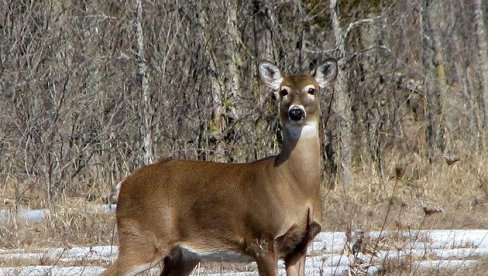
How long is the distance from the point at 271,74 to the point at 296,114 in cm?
81

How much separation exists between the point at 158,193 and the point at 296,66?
20.1 ft

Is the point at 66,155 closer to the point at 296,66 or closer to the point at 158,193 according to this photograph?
the point at 296,66

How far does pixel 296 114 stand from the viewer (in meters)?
7.37

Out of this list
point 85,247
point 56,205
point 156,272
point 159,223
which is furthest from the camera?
point 56,205

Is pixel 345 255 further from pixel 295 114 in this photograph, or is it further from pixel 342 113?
pixel 342 113

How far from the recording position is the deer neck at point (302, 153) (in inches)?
296

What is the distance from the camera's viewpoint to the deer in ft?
23.9

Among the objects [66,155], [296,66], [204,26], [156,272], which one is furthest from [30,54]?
[156,272]

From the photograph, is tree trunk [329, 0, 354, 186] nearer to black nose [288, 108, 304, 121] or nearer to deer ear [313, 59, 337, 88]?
deer ear [313, 59, 337, 88]

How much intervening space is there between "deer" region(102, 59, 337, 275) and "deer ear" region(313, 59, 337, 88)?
31 centimetres

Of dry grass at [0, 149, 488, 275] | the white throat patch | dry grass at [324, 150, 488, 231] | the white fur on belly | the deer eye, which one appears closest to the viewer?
the white fur on belly

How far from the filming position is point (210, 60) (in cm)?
1309

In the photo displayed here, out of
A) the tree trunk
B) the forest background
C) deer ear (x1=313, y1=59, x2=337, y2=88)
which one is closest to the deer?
deer ear (x1=313, y1=59, x2=337, y2=88)

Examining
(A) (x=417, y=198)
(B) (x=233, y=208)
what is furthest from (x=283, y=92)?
(A) (x=417, y=198)
